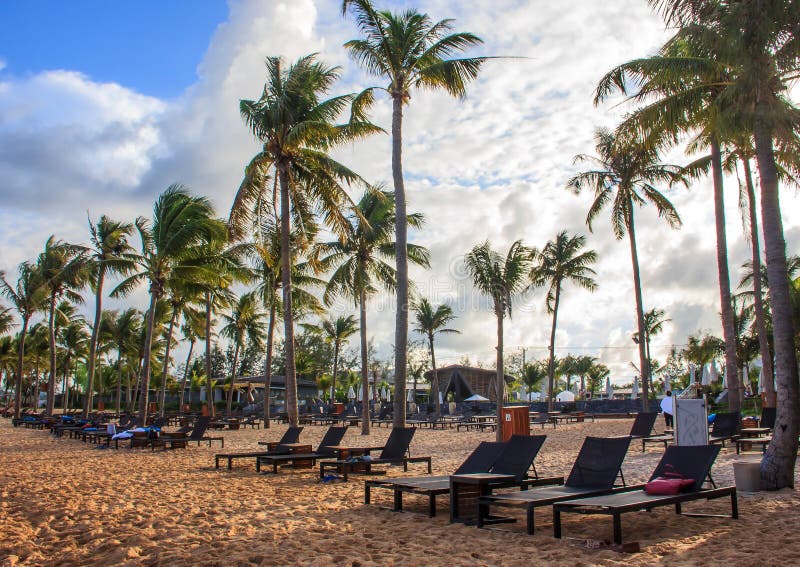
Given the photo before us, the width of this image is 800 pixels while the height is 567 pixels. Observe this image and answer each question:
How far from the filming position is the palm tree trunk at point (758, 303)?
17.2m

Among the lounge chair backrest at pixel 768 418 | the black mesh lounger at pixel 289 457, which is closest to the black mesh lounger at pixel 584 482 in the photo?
the black mesh lounger at pixel 289 457

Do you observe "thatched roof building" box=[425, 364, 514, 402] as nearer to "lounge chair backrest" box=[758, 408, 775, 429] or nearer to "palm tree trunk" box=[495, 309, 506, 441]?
"palm tree trunk" box=[495, 309, 506, 441]

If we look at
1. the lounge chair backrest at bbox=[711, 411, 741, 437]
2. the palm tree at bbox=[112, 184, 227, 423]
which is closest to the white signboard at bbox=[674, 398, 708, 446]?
the lounge chair backrest at bbox=[711, 411, 741, 437]

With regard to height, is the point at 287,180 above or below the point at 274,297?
above

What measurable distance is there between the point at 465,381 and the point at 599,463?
4173cm

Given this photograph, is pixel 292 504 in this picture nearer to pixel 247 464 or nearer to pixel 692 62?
pixel 247 464

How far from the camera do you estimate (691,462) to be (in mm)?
6727

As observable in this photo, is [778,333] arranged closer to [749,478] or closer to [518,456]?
[749,478]

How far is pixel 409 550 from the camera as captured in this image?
5875 millimetres

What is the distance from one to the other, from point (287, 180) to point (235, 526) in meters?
12.4

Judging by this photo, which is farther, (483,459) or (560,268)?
(560,268)

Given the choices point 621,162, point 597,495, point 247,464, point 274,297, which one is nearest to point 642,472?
point 597,495

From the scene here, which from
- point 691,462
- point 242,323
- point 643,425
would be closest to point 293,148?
point 643,425

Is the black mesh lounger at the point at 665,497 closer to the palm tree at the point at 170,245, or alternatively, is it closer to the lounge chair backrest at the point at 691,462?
the lounge chair backrest at the point at 691,462
